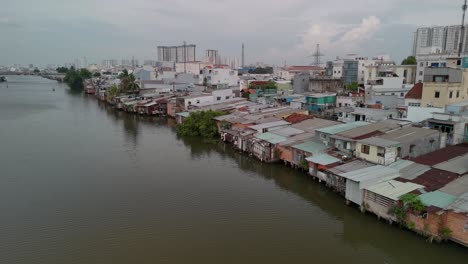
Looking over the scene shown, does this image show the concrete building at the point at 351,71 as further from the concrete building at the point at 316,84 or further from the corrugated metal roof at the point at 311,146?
the corrugated metal roof at the point at 311,146

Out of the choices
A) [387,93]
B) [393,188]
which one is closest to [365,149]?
[393,188]

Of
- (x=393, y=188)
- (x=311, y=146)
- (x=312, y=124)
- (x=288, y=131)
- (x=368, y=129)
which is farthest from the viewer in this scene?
(x=312, y=124)

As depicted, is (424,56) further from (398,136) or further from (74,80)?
(74,80)

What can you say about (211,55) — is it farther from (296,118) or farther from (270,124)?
(270,124)

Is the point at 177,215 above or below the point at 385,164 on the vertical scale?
below

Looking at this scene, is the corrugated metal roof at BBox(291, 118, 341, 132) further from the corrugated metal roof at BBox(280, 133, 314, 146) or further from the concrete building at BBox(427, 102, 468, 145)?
the concrete building at BBox(427, 102, 468, 145)

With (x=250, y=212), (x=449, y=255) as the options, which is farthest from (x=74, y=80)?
(x=449, y=255)

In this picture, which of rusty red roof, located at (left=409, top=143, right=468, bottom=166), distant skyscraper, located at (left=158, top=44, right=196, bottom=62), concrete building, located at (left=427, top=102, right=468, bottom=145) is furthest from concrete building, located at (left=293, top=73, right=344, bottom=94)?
distant skyscraper, located at (left=158, top=44, right=196, bottom=62)
